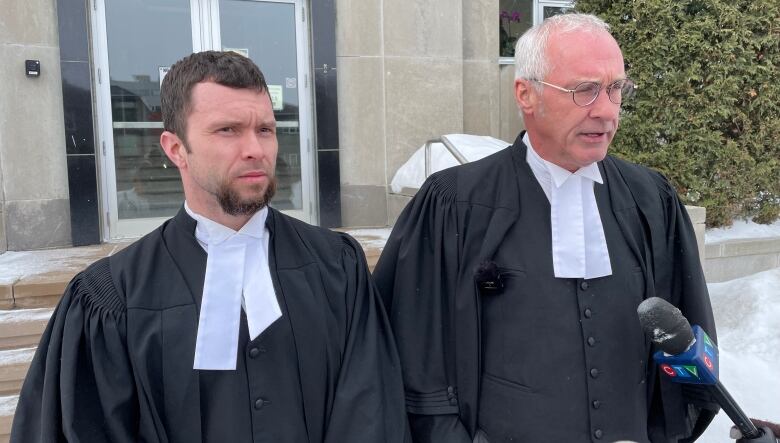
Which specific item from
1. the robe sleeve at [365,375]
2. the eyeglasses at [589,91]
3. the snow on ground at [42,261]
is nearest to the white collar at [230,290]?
the robe sleeve at [365,375]

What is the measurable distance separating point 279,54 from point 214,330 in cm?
602

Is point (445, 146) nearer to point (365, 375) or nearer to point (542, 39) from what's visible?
point (542, 39)

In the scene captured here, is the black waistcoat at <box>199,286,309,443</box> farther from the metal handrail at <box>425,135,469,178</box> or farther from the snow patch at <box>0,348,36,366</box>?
the metal handrail at <box>425,135,469,178</box>

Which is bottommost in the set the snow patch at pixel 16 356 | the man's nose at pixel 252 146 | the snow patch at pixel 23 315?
the snow patch at pixel 16 356

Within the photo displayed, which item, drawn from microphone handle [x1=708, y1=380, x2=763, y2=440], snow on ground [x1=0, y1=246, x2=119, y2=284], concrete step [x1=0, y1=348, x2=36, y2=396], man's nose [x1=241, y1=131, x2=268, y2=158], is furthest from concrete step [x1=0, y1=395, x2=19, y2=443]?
microphone handle [x1=708, y1=380, x2=763, y2=440]

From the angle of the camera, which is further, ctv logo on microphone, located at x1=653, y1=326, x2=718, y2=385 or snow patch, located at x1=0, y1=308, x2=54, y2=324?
snow patch, located at x1=0, y1=308, x2=54, y2=324

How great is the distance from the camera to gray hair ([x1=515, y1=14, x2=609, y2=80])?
6.28 feet

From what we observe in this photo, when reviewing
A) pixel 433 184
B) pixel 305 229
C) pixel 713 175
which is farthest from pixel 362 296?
pixel 713 175

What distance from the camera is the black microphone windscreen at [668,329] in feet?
5.23

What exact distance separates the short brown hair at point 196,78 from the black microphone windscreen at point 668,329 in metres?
1.25

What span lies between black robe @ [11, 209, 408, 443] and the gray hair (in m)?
0.82

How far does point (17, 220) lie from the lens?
624cm

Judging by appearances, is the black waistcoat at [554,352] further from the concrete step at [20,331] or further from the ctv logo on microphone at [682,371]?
the concrete step at [20,331]

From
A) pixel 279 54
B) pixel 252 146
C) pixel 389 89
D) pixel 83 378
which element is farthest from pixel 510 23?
pixel 83 378
